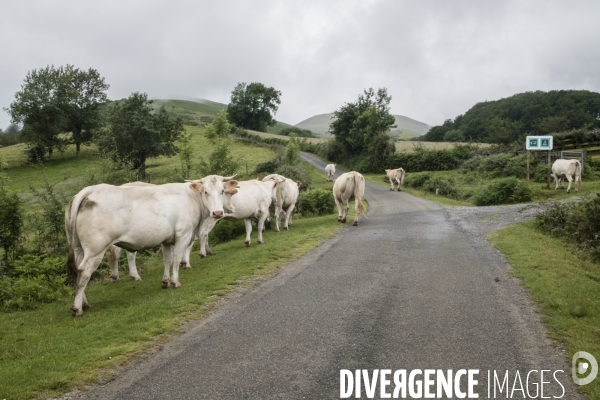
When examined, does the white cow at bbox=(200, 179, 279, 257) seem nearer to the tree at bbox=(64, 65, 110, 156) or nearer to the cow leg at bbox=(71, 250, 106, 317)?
the cow leg at bbox=(71, 250, 106, 317)

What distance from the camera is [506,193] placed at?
27.8 metres

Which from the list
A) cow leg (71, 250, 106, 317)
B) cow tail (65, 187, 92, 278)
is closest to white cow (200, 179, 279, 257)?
cow tail (65, 187, 92, 278)

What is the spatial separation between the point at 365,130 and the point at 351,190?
154ft

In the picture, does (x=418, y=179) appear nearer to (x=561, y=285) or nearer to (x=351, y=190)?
(x=351, y=190)

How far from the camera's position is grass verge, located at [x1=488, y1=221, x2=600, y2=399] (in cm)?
634

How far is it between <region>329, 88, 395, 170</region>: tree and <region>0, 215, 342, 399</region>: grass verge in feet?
162

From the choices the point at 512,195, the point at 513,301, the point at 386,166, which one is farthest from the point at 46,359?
the point at 386,166

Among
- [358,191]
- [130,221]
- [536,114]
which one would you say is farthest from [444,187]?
[536,114]

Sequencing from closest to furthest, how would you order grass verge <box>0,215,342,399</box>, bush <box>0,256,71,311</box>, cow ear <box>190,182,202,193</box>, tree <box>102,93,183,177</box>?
1. grass verge <box>0,215,342,399</box>
2. bush <box>0,256,71,311</box>
3. cow ear <box>190,182,202,193</box>
4. tree <box>102,93,183,177</box>

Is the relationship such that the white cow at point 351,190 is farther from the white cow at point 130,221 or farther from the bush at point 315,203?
the white cow at point 130,221

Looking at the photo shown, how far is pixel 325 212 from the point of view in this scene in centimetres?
2559

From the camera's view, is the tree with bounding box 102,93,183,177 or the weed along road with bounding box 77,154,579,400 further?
the tree with bounding box 102,93,183,177

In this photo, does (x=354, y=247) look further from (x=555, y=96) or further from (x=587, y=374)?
(x=555, y=96)

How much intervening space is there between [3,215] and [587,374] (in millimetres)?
14005
